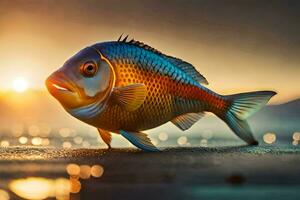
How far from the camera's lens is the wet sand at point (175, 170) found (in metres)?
1.30

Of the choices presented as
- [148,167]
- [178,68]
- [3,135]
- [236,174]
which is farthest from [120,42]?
[3,135]

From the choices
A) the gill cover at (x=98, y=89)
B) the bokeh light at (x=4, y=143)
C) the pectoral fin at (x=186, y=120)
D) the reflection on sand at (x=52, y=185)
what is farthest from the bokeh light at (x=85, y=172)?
the bokeh light at (x=4, y=143)

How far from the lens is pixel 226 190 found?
1320 mm

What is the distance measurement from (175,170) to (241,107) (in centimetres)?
43

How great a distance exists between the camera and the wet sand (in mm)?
1300

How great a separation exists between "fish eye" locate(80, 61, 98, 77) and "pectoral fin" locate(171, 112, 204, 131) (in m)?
0.30

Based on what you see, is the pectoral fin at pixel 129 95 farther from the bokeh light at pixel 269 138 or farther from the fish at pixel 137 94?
the bokeh light at pixel 269 138

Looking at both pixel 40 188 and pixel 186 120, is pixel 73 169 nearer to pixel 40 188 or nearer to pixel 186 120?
pixel 40 188

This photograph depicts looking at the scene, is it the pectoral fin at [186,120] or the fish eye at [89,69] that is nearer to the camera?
the fish eye at [89,69]

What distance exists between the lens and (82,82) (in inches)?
67.6

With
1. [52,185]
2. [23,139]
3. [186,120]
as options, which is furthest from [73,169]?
[23,139]

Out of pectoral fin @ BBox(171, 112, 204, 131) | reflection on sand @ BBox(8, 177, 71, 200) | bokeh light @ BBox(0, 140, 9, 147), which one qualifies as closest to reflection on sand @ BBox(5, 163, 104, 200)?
reflection on sand @ BBox(8, 177, 71, 200)

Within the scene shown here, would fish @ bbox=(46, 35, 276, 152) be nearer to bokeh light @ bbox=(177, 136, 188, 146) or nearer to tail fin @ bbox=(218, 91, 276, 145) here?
tail fin @ bbox=(218, 91, 276, 145)

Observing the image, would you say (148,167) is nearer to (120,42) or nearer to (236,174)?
(236,174)
